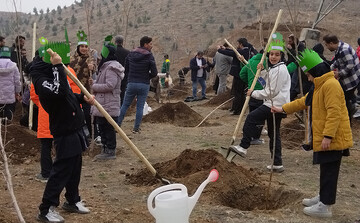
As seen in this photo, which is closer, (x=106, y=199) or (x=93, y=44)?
(x=106, y=199)

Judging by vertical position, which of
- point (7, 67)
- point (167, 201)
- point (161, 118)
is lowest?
point (161, 118)

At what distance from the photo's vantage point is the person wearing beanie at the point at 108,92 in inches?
268

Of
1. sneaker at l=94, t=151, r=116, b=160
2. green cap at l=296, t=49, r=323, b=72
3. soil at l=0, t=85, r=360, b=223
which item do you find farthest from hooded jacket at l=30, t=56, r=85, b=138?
sneaker at l=94, t=151, r=116, b=160

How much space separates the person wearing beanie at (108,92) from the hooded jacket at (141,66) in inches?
63.9

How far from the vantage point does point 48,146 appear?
5.50m

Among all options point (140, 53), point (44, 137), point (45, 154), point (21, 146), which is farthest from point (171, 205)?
point (140, 53)

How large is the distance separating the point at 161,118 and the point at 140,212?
6.64 m

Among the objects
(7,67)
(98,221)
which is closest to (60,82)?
(98,221)

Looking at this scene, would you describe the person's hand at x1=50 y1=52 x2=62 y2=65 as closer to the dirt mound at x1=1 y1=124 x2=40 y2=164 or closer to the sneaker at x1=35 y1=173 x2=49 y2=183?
the sneaker at x1=35 y1=173 x2=49 y2=183

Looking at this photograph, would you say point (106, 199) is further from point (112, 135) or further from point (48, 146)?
point (112, 135)

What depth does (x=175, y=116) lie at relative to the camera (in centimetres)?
1127

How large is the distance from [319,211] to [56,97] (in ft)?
8.50

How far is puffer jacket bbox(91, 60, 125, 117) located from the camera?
6.80 meters

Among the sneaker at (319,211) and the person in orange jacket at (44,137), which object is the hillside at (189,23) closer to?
the person in orange jacket at (44,137)
